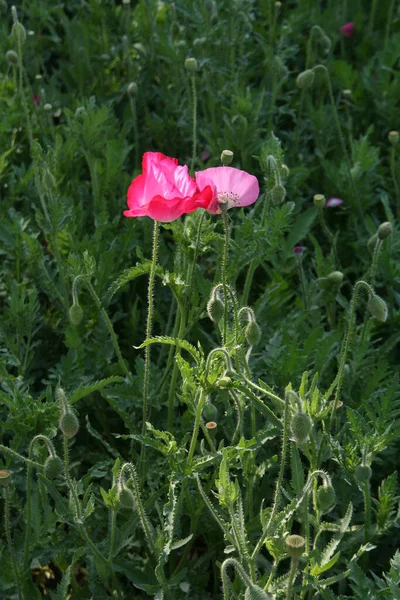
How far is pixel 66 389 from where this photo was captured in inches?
96.9

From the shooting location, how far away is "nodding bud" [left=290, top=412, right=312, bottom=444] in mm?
1703

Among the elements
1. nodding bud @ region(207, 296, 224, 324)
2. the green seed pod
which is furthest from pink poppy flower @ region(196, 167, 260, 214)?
the green seed pod

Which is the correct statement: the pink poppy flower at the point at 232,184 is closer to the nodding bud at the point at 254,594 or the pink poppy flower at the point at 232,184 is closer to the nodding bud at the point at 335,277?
the nodding bud at the point at 335,277

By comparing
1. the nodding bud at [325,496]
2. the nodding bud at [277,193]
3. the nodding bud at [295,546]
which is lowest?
the nodding bud at [325,496]

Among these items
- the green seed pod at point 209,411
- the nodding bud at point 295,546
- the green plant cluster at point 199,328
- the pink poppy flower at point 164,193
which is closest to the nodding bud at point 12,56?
the green plant cluster at point 199,328

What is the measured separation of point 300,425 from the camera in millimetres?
1704

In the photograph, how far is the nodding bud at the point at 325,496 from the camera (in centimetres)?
184

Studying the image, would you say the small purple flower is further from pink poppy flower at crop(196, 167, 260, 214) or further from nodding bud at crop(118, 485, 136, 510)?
nodding bud at crop(118, 485, 136, 510)

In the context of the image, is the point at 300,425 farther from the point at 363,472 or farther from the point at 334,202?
the point at 334,202

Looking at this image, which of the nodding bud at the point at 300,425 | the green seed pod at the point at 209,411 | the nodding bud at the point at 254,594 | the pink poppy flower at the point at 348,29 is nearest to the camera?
the nodding bud at the point at 254,594

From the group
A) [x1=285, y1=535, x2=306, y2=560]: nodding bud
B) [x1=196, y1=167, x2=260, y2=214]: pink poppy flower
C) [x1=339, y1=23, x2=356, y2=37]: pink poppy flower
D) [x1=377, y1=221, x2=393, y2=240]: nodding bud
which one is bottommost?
[x1=339, y1=23, x2=356, y2=37]: pink poppy flower

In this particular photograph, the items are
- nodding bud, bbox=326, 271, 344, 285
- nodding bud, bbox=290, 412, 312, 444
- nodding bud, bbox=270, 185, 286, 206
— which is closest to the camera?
nodding bud, bbox=290, 412, 312, 444

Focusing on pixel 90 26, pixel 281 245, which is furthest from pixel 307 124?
pixel 90 26

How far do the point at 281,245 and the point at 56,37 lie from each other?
6.25 feet
